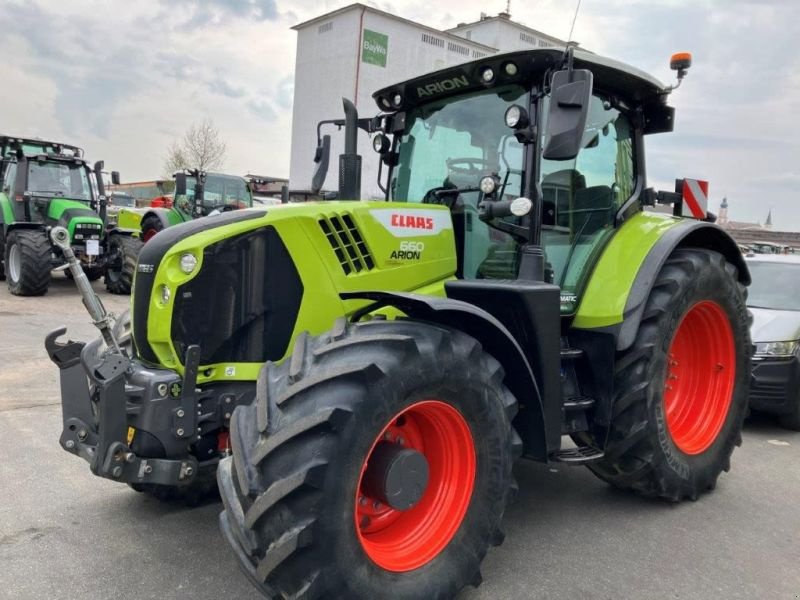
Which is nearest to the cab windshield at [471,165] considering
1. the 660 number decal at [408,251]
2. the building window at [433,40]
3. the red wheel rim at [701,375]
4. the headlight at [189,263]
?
the 660 number decal at [408,251]

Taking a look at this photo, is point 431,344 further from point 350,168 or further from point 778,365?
point 778,365

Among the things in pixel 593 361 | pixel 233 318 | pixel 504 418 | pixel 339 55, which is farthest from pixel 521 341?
pixel 339 55

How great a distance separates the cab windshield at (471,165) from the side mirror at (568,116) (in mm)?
514

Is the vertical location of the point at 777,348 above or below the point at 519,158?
below

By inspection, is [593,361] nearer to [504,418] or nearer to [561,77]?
[504,418]

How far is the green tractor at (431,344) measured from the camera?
2287 millimetres

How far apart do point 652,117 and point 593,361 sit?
5.70 feet

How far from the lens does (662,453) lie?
3.62m

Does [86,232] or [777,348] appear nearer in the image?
[777,348]

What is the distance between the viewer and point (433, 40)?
31984mm

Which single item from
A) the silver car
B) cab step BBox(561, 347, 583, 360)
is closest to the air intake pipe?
cab step BBox(561, 347, 583, 360)

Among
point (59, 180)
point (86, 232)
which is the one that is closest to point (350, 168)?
point (86, 232)

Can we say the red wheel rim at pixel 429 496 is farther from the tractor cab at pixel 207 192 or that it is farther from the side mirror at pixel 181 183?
the side mirror at pixel 181 183

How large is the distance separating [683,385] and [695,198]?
4.34 ft
